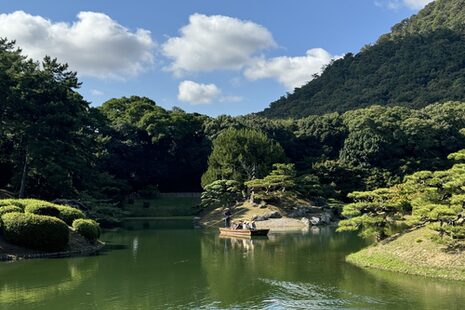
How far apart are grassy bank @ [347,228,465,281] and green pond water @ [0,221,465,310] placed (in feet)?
2.33

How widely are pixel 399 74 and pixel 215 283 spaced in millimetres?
98181

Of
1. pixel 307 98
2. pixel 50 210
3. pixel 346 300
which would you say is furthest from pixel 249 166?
pixel 307 98

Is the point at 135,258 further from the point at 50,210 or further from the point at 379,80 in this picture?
the point at 379,80

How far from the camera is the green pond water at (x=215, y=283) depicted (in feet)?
42.0

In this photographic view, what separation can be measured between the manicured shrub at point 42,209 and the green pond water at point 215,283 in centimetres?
299

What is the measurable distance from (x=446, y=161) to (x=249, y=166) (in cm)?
2713

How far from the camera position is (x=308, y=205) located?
46.5 metres

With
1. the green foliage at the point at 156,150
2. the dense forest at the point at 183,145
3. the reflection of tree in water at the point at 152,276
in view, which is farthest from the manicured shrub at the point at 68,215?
the green foliage at the point at 156,150

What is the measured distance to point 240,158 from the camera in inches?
2034

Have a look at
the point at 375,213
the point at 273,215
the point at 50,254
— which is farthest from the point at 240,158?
the point at 375,213

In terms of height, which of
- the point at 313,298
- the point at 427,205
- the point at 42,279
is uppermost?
the point at 427,205

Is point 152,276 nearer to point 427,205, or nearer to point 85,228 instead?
point 85,228

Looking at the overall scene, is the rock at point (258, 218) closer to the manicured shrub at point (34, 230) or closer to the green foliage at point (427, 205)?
the green foliage at point (427, 205)

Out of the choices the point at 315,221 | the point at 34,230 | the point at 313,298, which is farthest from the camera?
the point at 315,221
